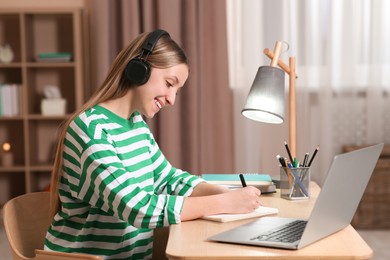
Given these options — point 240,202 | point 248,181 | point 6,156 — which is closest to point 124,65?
point 240,202

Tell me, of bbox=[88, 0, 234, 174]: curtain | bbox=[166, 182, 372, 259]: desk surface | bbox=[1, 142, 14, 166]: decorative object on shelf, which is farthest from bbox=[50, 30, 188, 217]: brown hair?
bbox=[1, 142, 14, 166]: decorative object on shelf

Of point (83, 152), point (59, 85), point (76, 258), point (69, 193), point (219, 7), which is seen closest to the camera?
point (76, 258)

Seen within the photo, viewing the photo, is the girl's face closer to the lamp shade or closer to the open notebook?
the lamp shade

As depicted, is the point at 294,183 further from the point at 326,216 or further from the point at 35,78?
the point at 35,78

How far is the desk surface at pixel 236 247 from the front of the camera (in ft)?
4.12

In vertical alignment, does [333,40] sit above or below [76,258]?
above

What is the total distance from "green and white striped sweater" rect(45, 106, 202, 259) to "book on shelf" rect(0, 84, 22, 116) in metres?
2.57

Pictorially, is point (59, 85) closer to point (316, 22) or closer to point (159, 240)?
point (316, 22)

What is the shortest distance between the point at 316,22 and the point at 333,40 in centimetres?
16

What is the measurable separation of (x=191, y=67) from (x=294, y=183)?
2359 millimetres

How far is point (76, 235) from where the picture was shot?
168cm

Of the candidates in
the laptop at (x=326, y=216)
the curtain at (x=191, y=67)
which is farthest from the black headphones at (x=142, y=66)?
the curtain at (x=191, y=67)

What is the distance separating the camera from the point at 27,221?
5.81 ft

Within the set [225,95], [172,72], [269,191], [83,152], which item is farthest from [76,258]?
[225,95]
